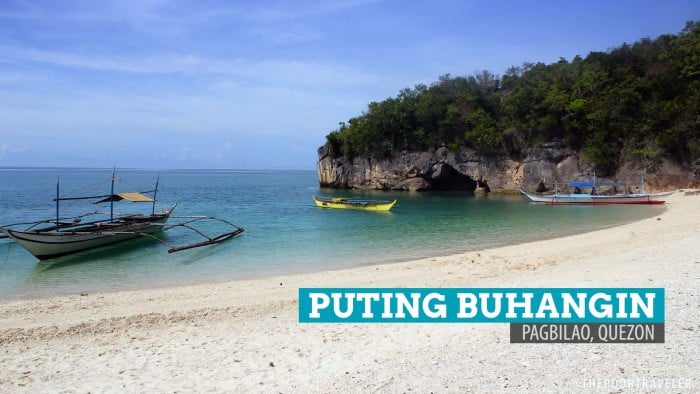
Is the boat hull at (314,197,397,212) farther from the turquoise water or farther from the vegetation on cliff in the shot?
the vegetation on cliff

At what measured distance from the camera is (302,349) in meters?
6.17

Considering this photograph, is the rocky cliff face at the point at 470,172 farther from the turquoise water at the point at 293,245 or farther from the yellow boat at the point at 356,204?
the yellow boat at the point at 356,204

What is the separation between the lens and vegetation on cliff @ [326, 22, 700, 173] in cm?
3600

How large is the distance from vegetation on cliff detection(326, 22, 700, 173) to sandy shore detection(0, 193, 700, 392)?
31934 millimetres

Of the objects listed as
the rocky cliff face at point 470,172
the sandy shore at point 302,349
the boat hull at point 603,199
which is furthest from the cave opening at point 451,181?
the sandy shore at point 302,349

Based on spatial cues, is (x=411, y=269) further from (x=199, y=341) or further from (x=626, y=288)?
(x=199, y=341)

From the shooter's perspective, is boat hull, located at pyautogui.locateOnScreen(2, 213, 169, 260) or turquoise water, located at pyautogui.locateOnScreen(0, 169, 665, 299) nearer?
turquoise water, located at pyautogui.locateOnScreen(0, 169, 665, 299)

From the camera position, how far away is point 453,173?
1962 inches

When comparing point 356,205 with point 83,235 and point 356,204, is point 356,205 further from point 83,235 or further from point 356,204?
point 83,235

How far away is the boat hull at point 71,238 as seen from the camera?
1434cm

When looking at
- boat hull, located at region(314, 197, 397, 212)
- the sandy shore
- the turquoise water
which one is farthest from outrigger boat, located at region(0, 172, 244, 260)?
boat hull, located at region(314, 197, 397, 212)

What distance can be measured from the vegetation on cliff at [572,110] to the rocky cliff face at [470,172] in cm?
94

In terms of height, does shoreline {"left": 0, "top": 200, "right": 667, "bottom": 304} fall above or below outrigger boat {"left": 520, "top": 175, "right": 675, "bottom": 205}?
below

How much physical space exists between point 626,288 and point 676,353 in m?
3.02
